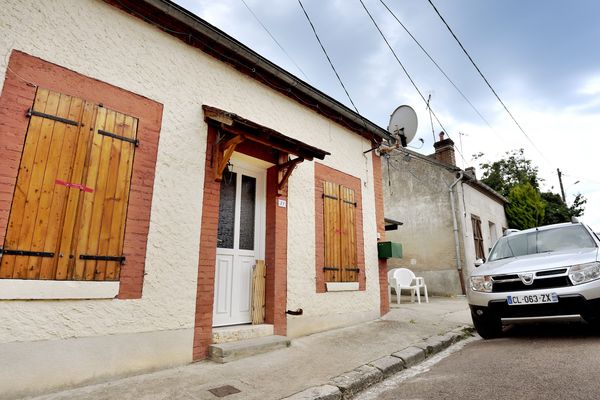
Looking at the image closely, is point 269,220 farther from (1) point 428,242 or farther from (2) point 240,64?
(1) point 428,242

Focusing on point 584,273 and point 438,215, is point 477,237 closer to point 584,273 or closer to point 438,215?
point 438,215

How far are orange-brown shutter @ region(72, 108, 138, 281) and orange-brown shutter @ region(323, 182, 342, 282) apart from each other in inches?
136

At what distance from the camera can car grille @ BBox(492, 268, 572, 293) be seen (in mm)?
3965

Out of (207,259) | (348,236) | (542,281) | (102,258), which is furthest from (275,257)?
(542,281)

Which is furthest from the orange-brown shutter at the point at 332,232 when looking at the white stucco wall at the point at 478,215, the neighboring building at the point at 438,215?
the white stucco wall at the point at 478,215

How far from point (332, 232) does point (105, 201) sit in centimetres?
385

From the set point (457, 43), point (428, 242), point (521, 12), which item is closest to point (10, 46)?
point (457, 43)

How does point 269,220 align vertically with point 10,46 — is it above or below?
→ below

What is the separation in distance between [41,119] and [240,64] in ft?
9.66

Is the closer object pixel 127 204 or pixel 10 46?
pixel 10 46

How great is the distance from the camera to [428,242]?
12156 millimetres

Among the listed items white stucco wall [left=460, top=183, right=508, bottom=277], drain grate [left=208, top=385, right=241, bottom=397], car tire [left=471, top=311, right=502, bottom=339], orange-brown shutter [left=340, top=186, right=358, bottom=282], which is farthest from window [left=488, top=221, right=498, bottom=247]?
drain grate [left=208, top=385, right=241, bottom=397]

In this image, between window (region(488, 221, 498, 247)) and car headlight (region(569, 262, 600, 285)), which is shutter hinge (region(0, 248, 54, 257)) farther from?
window (region(488, 221, 498, 247))

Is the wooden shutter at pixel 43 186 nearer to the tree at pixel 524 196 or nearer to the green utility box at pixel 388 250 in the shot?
the green utility box at pixel 388 250
